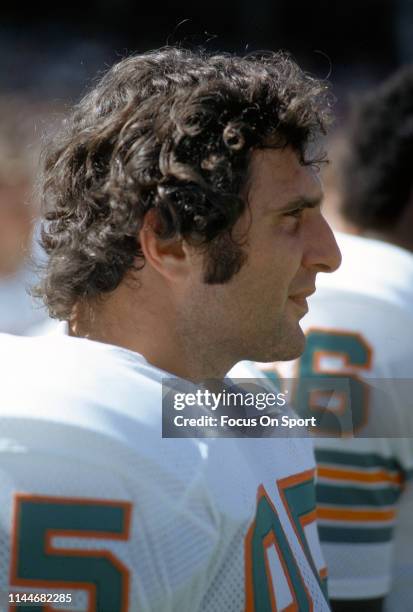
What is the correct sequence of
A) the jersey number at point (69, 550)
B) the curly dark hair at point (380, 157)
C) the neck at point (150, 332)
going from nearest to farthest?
the jersey number at point (69, 550)
the neck at point (150, 332)
the curly dark hair at point (380, 157)

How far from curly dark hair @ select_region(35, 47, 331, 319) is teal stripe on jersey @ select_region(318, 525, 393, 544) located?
27.3 inches

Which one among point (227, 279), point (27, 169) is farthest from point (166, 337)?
point (27, 169)

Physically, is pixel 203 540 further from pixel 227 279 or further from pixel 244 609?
pixel 227 279

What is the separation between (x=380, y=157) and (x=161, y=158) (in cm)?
120

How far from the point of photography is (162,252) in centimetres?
126

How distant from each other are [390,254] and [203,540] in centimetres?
101

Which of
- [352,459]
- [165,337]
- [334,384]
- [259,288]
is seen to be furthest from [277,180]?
[352,459]

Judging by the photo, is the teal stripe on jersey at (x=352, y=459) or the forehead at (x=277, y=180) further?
the teal stripe on jersey at (x=352, y=459)

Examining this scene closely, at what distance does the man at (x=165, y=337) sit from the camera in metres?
1.00

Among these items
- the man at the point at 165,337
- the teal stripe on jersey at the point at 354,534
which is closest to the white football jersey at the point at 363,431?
the teal stripe on jersey at the point at 354,534

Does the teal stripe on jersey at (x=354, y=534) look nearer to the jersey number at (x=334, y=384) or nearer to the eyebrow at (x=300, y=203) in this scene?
the jersey number at (x=334, y=384)

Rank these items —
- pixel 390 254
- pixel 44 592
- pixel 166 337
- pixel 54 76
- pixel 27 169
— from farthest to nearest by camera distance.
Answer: pixel 54 76 → pixel 27 169 → pixel 390 254 → pixel 166 337 → pixel 44 592

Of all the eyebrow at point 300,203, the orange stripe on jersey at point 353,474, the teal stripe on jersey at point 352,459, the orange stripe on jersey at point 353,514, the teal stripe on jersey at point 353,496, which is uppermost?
the eyebrow at point 300,203

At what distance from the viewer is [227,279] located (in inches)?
50.3
